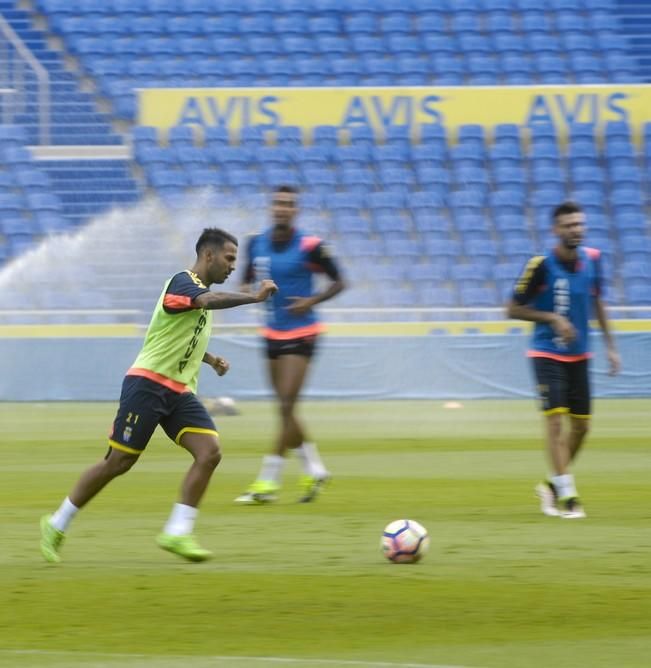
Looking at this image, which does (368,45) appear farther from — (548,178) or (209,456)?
(209,456)

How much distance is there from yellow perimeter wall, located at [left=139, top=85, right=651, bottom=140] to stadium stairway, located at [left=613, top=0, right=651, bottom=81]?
2.82 meters

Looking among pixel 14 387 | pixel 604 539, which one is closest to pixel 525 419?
pixel 14 387

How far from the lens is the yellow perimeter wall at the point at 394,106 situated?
30.7m

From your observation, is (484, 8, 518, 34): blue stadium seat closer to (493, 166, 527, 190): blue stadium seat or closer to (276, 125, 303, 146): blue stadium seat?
(493, 166, 527, 190): blue stadium seat

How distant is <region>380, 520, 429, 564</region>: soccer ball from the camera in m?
7.73

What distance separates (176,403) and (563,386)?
3.30m

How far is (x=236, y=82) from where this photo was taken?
3250 cm

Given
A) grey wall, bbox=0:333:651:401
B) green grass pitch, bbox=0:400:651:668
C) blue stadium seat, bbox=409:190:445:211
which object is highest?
blue stadium seat, bbox=409:190:445:211

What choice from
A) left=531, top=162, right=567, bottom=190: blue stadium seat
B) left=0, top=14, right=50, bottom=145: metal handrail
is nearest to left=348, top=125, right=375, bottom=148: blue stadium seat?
left=531, top=162, right=567, bottom=190: blue stadium seat

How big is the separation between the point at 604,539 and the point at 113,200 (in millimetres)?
22698

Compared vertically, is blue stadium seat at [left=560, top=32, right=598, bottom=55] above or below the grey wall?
above

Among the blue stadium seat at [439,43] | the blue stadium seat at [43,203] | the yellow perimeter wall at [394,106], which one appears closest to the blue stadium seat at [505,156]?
the yellow perimeter wall at [394,106]

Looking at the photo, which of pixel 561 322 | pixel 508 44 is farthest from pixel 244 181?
pixel 561 322

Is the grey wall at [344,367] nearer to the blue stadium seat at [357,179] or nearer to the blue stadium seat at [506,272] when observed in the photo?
the blue stadium seat at [506,272]
